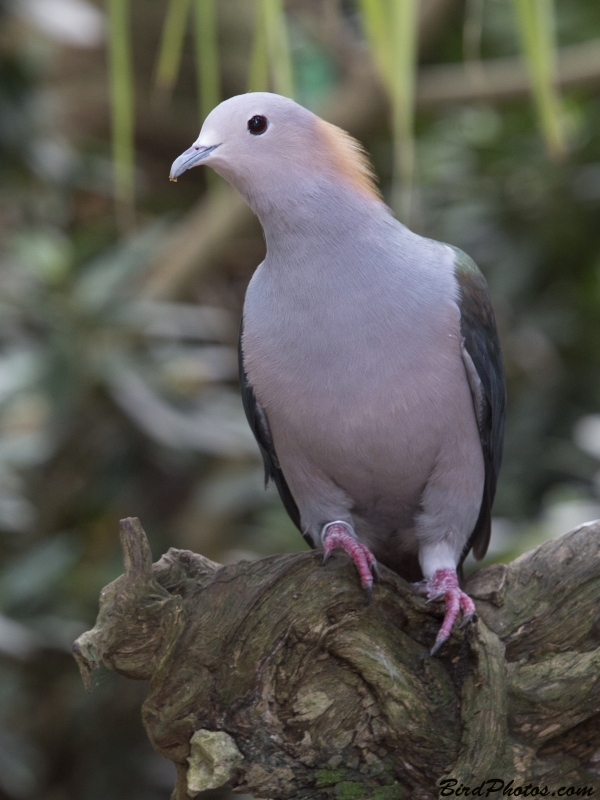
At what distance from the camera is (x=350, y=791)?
1924mm

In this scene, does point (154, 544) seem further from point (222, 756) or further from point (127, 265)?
point (222, 756)

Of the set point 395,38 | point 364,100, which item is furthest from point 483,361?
point 364,100

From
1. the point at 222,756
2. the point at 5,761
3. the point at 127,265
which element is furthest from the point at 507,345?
the point at 222,756

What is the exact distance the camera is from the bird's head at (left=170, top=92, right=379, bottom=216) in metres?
2.11

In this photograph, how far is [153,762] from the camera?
166 inches

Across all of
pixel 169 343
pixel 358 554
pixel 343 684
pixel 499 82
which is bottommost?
pixel 343 684

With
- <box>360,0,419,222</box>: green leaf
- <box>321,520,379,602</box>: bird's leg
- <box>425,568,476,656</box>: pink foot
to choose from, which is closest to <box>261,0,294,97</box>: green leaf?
<box>360,0,419,222</box>: green leaf

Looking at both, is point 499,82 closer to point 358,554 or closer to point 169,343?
point 169,343

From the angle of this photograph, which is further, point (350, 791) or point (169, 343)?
point (169, 343)

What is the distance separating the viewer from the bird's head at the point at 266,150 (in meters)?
2.11

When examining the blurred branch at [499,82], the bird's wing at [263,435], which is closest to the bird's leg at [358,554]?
the bird's wing at [263,435]

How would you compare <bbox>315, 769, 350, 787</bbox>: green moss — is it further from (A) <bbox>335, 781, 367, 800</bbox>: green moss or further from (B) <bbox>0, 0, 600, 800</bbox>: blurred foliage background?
(B) <bbox>0, 0, 600, 800</bbox>: blurred foliage background

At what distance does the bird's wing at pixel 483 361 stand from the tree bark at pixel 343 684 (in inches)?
18.1

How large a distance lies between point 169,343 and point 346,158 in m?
2.49
